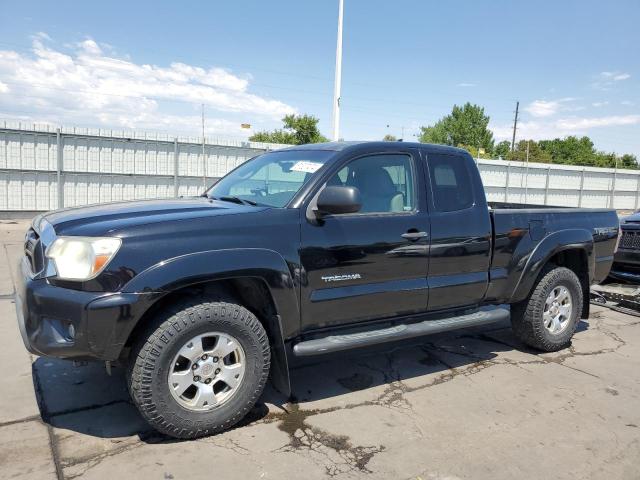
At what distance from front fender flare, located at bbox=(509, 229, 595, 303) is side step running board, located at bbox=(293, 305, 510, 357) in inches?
9.8

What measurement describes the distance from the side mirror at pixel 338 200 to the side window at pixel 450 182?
1055mm

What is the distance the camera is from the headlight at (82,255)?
294cm

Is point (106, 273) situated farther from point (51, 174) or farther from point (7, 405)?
point (51, 174)

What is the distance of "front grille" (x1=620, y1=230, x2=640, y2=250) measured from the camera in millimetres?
7246

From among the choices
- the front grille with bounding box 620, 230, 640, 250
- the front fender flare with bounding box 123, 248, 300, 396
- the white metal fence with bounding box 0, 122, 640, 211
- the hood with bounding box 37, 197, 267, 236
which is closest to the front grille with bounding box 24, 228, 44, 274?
the hood with bounding box 37, 197, 267, 236

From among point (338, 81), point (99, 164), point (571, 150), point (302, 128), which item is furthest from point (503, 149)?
point (99, 164)

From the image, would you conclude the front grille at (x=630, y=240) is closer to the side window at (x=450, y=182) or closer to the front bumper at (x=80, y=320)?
the side window at (x=450, y=182)

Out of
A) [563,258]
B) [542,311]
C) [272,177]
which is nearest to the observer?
[272,177]

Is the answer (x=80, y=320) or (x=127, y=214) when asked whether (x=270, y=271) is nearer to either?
(x=127, y=214)

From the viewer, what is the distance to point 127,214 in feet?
11.1

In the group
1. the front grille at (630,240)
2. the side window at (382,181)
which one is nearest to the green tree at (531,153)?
the front grille at (630,240)

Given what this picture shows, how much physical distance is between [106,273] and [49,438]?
1.16 metres

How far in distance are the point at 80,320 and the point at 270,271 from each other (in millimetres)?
1127

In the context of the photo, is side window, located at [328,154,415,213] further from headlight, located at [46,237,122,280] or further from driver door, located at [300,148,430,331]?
headlight, located at [46,237,122,280]
